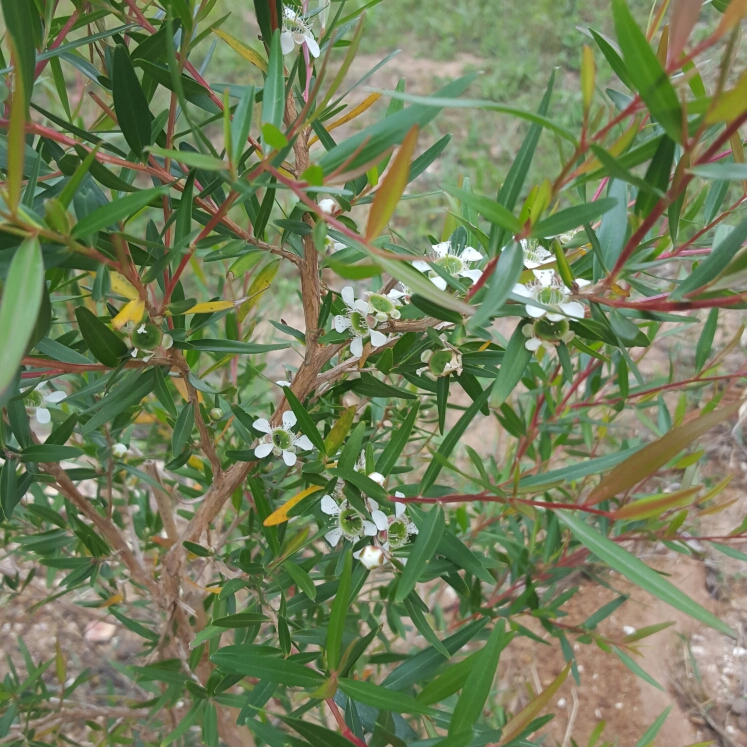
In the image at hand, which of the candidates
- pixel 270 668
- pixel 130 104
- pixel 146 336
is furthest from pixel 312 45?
pixel 270 668

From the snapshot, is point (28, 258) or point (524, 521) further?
point (524, 521)

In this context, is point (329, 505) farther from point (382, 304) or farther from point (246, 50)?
point (246, 50)

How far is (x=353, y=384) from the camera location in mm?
549

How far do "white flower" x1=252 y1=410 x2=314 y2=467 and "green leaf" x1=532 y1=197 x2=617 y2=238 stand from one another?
27cm

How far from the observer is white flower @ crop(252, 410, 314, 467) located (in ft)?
1.72

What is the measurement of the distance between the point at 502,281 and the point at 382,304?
17cm

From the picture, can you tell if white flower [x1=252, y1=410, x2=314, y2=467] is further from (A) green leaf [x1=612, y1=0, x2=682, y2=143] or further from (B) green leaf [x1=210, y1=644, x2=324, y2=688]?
(A) green leaf [x1=612, y1=0, x2=682, y2=143]

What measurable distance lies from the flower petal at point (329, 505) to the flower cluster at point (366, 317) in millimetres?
117

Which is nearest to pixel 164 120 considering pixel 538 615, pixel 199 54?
pixel 538 615

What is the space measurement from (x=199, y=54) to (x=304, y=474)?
2708mm

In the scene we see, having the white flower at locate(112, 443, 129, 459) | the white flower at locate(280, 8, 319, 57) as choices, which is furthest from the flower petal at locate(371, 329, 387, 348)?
the white flower at locate(112, 443, 129, 459)

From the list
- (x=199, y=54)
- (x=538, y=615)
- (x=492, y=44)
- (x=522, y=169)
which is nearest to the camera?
(x=522, y=169)

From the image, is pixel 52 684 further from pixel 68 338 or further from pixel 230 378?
pixel 68 338

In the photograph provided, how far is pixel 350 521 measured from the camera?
1.71 feet
